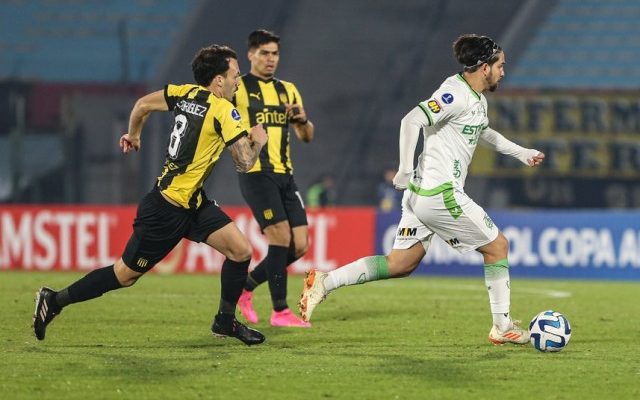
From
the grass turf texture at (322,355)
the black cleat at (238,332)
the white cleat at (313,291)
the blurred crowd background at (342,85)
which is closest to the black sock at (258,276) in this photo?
the grass turf texture at (322,355)

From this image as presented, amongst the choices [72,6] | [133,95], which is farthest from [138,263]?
[72,6]

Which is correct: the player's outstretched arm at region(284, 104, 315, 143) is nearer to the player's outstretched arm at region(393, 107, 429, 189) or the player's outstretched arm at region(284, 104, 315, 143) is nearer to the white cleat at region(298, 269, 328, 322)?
the white cleat at region(298, 269, 328, 322)

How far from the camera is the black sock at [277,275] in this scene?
10.7 metres

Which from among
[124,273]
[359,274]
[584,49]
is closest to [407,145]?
[359,274]

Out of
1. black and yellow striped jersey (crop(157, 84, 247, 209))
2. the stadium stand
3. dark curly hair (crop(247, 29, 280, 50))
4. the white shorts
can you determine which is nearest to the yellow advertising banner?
the stadium stand

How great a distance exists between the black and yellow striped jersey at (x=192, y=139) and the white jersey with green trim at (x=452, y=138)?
Answer: 1.30m

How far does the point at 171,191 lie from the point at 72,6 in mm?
23846

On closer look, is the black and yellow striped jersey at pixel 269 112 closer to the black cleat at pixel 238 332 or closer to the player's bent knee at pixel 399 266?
the player's bent knee at pixel 399 266

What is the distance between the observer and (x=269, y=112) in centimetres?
1082

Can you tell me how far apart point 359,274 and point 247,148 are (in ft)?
4.70

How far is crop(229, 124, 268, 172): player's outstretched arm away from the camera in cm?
852

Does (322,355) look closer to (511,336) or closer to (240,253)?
(240,253)

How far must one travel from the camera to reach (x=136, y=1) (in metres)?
31.3

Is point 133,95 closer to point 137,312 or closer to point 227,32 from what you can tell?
point 227,32
